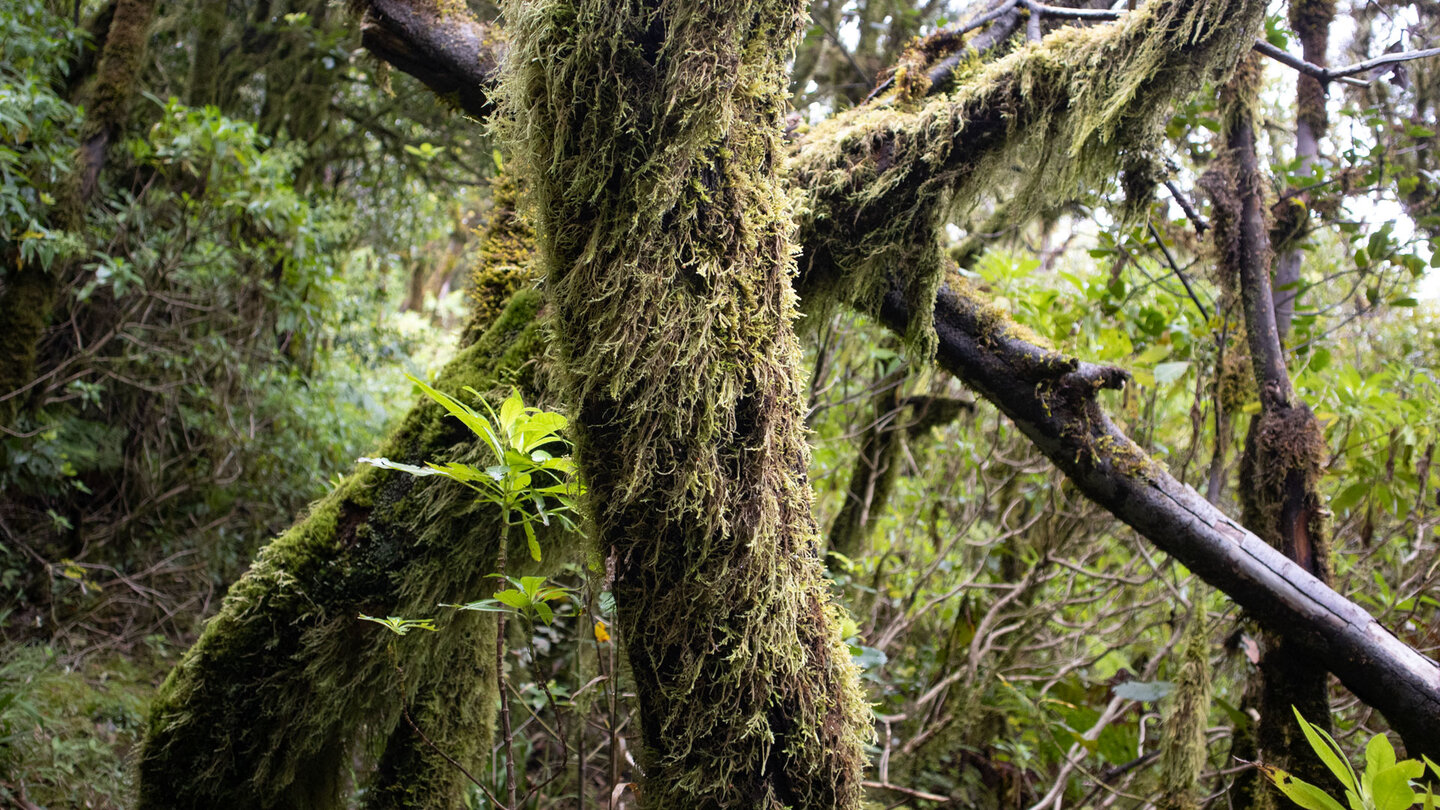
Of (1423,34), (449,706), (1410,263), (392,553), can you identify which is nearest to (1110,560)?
(1410,263)

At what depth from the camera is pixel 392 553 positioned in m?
1.72

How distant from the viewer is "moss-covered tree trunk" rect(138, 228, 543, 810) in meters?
1.71

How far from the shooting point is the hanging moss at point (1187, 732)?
230 centimetres

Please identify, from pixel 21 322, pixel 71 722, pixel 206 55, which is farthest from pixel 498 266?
pixel 206 55

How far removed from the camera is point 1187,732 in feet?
7.67

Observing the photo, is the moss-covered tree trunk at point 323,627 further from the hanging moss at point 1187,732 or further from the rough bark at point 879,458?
the rough bark at point 879,458

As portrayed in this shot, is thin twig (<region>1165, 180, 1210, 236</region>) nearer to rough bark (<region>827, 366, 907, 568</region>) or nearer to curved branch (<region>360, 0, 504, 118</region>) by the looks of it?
rough bark (<region>827, 366, 907, 568</region>)

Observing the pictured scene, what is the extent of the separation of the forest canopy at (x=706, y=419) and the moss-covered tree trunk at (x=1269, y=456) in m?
0.01

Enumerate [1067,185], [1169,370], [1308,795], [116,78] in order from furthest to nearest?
[116,78]
[1169,370]
[1067,185]
[1308,795]

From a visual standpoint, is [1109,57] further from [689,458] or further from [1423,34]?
[1423,34]

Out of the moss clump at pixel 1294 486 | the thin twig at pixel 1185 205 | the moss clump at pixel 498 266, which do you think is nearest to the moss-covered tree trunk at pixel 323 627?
the moss clump at pixel 498 266

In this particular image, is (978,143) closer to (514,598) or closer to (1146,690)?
(514,598)

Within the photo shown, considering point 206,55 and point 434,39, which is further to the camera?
point 206,55

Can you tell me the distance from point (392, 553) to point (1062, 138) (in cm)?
197
